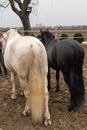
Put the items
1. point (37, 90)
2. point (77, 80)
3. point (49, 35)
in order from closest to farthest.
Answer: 1. point (37, 90)
2. point (77, 80)
3. point (49, 35)

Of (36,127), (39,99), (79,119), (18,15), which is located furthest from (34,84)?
(18,15)

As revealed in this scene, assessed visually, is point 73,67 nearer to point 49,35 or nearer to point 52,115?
point 52,115

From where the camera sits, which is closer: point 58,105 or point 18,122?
point 18,122

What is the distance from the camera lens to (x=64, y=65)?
4.84 meters

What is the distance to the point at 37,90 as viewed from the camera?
14.0ft

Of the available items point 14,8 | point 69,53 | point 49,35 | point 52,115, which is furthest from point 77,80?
point 14,8

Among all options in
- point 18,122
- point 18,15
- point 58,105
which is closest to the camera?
point 18,122

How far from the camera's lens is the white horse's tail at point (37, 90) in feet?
13.9

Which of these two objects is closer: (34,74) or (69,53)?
(34,74)

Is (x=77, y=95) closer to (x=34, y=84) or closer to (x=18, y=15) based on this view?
(x=34, y=84)

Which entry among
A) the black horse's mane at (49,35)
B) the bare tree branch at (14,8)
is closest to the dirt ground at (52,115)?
the black horse's mane at (49,35)

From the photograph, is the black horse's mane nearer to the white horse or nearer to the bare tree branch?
the white horse

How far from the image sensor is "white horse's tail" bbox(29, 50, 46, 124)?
13.9 ft

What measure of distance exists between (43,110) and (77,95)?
2.67 ft
